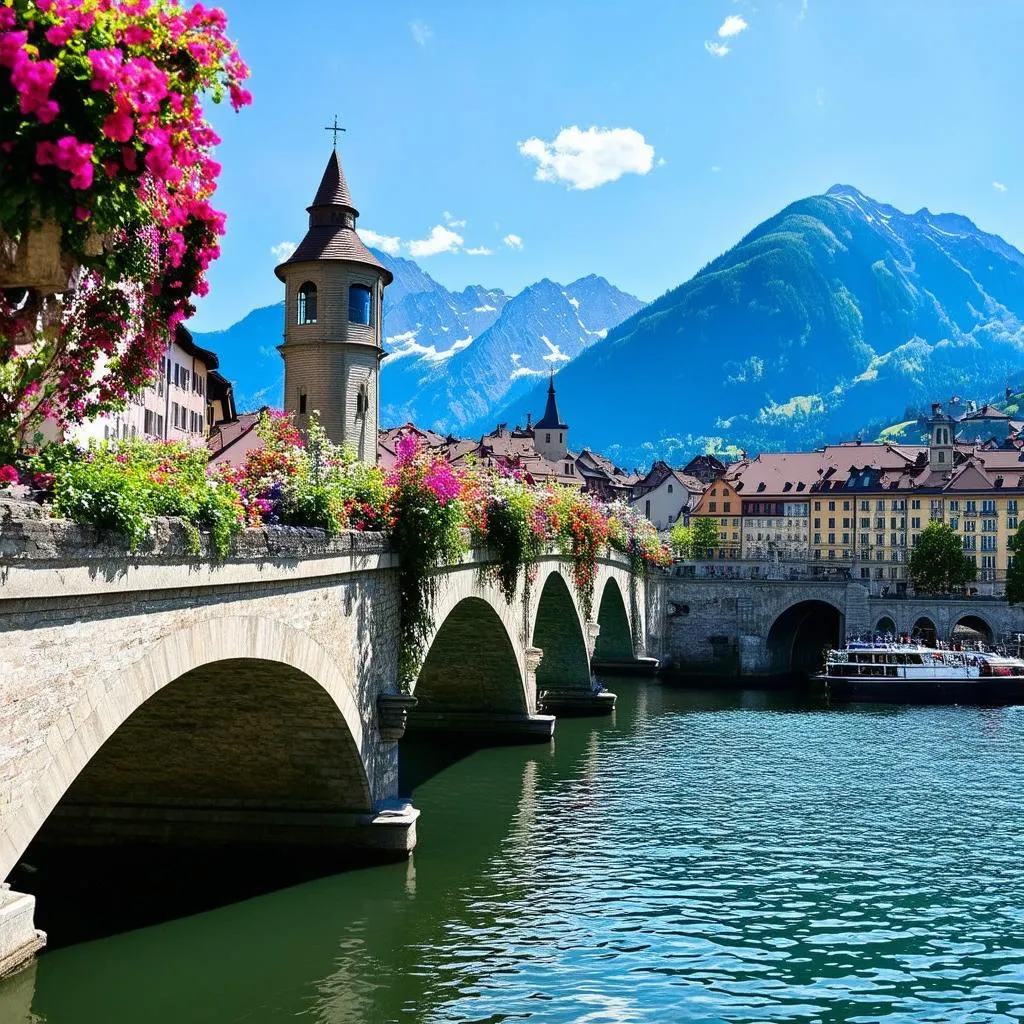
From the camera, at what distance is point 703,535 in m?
123

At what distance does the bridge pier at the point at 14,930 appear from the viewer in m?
10.5

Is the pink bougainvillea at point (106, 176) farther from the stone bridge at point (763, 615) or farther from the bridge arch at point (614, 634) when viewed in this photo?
the stone bridge at point (763, 615)

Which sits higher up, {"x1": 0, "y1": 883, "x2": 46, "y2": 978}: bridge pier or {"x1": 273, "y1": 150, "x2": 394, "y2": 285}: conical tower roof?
{"x1": 273, "y1": 150, "x2": 394, "y2": 285}: conical tower roof

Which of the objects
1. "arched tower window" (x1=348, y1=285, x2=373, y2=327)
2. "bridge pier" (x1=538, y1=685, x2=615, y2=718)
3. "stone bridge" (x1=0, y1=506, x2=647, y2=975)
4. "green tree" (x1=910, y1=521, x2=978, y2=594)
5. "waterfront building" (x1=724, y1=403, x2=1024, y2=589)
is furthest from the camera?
"waterfront building" (x1=724, y1=403, x2=1024, y2=589)

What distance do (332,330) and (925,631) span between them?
60.9 m

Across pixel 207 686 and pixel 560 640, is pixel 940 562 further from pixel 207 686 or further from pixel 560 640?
pixel 207 686

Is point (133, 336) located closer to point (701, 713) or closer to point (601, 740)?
point (601, 740)

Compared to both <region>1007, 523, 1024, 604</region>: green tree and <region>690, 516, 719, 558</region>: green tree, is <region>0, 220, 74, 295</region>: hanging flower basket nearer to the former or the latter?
<region>1007, 523, 1024, 604</region>: green tree

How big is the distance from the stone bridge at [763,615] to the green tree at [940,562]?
1362 cm

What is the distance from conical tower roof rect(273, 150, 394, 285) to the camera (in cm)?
4512

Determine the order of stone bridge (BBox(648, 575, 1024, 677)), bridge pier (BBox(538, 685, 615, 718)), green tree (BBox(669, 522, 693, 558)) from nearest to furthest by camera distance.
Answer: bridge pier (BBox(538, 685, 615, 718)), stone bridge (BBox(648, 575, 1024, 677)), green tree (BBox(669, 522, 693, 558))

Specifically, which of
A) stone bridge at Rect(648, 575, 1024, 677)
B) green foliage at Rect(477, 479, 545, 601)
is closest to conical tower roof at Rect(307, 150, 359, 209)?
green foliage at Rect(477, 479, 545, 601)

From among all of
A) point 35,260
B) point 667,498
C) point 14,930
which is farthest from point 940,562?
point 35,260

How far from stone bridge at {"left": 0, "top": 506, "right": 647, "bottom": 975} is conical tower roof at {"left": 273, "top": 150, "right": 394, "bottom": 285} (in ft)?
51.5
